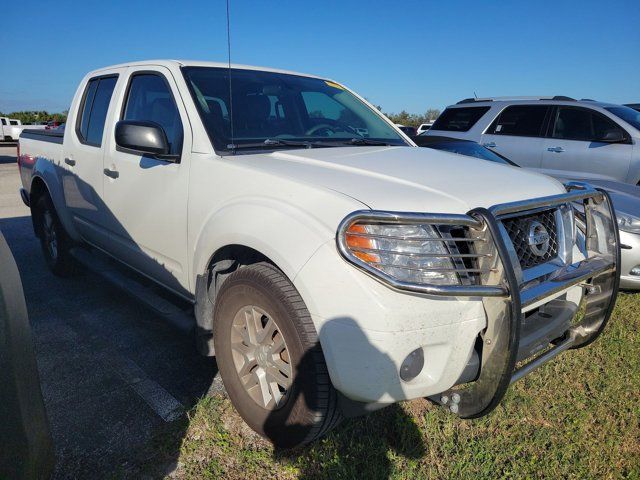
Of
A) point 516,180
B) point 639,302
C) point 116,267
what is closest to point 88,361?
point 116,267

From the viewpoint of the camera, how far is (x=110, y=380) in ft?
9.36

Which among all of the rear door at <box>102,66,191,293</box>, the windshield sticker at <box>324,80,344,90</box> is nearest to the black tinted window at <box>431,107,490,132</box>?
the windshield sticker at <box>324,80,344,90</box>

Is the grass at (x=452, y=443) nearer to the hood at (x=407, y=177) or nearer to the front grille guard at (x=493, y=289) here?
the front grille guard at (x=493, y=289)

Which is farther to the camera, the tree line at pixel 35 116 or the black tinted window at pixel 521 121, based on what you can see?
the tree line at pixel 35 116

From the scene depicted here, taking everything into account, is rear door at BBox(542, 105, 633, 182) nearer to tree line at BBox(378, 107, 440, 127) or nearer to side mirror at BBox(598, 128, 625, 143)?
side mirror at BBox(598, 128, 625, 143)

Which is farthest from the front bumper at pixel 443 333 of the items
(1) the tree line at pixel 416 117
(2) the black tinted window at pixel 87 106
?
(1) the tree line at pixel 416 117

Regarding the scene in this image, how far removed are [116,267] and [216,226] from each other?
1965 mm

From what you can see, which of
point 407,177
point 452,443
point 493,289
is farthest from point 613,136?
point 493,289

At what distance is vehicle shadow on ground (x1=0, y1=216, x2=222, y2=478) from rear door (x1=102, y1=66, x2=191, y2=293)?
465 millimetres

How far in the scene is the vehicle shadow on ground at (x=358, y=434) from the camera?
5.77 feet

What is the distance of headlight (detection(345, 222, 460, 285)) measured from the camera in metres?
1.75

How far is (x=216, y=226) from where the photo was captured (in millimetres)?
2355

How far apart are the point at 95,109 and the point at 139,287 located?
164 centimetres

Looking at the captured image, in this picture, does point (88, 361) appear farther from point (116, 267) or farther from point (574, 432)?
point (574, 432)
